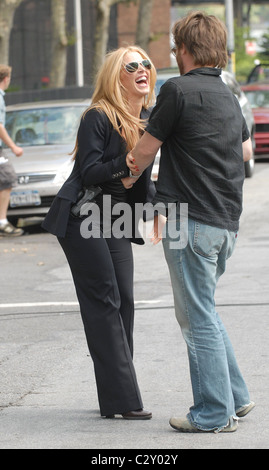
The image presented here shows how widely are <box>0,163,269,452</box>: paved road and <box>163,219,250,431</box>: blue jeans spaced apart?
0.51 feet

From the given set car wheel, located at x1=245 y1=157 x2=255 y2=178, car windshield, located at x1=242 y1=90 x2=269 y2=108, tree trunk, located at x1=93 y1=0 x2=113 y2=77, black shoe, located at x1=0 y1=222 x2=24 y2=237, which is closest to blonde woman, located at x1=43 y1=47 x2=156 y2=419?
black shoe, located at x1=0 y1=222 x2=24 y2=237

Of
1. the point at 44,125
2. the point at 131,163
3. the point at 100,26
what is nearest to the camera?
the point at 131,163

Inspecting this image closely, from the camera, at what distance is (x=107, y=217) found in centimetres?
509

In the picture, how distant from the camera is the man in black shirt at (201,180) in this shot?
14.7ft

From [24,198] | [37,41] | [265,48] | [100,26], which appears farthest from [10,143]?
[265,48]

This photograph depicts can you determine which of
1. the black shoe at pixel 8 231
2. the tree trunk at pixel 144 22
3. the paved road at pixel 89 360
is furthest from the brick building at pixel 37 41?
the paved road at pixel 89 360

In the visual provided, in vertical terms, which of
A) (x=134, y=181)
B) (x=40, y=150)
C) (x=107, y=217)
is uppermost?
(x=134, y=181)

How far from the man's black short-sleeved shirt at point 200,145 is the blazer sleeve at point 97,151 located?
34 cm

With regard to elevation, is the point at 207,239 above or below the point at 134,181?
below

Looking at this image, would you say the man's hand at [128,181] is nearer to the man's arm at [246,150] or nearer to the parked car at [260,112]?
the man's arm at [246,150]

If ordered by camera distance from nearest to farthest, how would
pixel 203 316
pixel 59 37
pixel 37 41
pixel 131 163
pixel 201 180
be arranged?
pixel 201 180
pixel 203 316
pixel 131 163
pixel 59 37
pixel 37 41

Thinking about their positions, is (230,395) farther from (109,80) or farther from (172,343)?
(172,343)

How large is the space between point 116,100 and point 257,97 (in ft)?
59.3

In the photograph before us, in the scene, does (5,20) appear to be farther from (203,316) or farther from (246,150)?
(203,316)
